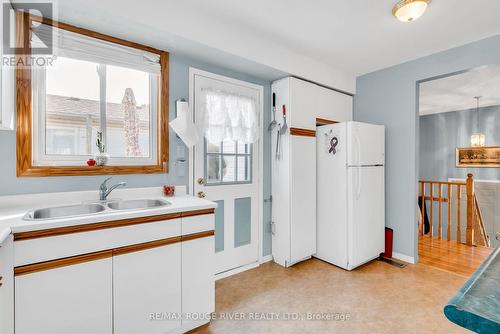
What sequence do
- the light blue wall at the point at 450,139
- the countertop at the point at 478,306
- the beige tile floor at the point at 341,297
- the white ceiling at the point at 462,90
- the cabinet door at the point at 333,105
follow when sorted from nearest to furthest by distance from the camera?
the countertop at the point at 478,306
the beige tile floor at the point at 341,297
the cabinet door at the point at 333,105
the white ceiling at the point at 462,90
the light blue wall at the point at 450,139

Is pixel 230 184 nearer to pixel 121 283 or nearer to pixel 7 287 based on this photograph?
pixel 121 283

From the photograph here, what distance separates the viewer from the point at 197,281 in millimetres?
1838

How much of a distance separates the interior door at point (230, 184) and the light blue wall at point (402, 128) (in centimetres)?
171

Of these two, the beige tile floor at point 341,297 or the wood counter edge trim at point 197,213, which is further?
the beige tile floor at point 341,297

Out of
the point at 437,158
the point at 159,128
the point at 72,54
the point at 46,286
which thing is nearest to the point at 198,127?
the point at 159,128

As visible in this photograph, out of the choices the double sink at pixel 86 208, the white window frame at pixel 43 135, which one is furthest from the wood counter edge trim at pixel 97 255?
the white window frame at pixel 43 135

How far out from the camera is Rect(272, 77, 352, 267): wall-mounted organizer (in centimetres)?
286

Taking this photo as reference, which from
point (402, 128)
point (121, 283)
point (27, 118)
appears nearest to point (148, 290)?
point (121, 283)

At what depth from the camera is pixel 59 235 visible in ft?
4.40

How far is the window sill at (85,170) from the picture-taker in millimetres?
1729

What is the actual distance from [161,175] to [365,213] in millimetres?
2333

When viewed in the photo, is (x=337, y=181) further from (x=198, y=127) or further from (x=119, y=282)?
(x=119, y=282)

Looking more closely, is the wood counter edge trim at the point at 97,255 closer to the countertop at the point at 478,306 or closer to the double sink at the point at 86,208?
the double sink at the point at 86,208

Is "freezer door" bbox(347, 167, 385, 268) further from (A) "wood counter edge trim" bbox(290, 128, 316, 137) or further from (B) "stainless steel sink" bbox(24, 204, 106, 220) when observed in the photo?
(B) "stainless steel sink" bbox(24, 204, 106, 220)
